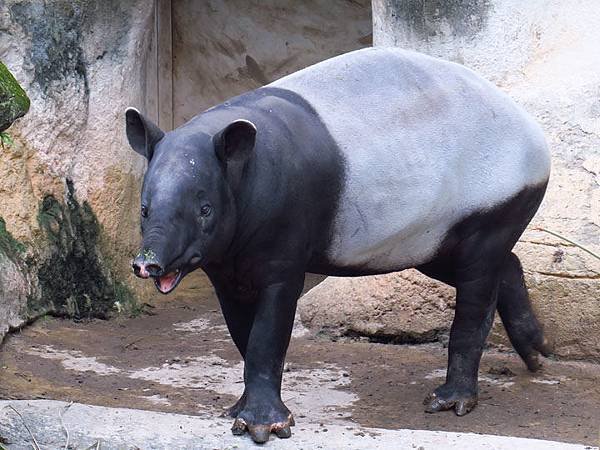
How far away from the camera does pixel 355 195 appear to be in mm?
5219

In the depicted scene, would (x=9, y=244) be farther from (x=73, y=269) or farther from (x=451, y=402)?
(x=451, y=402)

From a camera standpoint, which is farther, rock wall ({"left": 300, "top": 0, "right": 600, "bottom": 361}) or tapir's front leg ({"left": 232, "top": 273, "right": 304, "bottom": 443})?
rock wall ({"left": 300, "top": 0, "right": 600, "bottom": 361})

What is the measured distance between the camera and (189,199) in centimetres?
466

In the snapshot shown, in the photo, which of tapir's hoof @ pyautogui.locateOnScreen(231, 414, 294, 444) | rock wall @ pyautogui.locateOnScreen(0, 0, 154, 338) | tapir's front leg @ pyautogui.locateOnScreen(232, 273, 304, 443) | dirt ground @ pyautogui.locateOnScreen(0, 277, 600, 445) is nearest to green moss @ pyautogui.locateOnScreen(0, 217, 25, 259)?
rock wall @ pyautogui.locateOnScreen(0, 0, 154, 338)

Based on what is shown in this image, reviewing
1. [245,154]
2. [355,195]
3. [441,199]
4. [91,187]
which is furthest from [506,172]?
[91,187]

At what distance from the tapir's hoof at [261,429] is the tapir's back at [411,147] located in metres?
0.74

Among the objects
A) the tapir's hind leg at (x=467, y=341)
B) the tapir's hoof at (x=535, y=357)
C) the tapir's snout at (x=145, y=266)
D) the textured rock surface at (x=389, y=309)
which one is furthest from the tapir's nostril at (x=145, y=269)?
the textured rock surface at (x=389, y=309)

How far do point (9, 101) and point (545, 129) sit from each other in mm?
2852

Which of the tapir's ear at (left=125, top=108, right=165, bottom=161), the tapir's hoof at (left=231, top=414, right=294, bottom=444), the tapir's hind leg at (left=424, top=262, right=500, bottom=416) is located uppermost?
the tapir's ear at (left=125, top=108, right=165, bottom=161)

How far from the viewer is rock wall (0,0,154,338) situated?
701 centimetres

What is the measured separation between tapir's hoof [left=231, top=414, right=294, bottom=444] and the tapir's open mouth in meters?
0.64

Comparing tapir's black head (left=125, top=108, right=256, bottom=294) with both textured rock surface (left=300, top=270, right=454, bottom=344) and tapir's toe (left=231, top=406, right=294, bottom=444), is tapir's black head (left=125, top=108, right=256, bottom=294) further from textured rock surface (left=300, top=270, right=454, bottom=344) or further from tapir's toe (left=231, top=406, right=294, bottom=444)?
textured rock surface (left=300, top=270, right=454, bottom=344)

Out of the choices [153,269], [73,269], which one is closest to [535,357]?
[153,269]

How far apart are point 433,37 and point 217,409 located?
2340 mm
